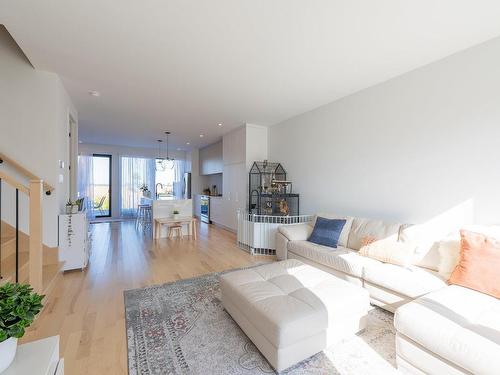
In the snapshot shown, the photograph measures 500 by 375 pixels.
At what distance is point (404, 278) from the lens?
2.10 m

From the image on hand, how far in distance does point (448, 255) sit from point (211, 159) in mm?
A: 6542

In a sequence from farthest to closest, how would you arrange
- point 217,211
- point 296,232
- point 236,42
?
point 217,211 → point 296,232 → point 236,42

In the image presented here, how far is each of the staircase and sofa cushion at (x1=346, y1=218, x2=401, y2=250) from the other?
11.3 ft

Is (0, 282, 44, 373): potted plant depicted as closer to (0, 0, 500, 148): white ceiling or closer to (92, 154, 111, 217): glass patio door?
(0, 0, 500, 148): white ceiling

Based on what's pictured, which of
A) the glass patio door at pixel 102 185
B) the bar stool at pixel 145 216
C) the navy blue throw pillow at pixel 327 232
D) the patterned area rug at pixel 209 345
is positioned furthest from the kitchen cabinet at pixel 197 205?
the patterned area rug at pixel 209 345

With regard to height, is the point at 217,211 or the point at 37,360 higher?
the point at 217,211

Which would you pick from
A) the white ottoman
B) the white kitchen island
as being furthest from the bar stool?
the white ottoman

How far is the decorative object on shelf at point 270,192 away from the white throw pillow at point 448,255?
2526mm

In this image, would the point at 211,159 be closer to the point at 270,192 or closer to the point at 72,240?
the point at 270,192

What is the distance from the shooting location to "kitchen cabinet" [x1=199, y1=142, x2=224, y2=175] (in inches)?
284

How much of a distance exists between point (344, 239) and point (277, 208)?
173cm

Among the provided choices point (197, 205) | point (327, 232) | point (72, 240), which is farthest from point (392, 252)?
point (197, 205)

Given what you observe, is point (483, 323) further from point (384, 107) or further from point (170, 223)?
point (170, 223)

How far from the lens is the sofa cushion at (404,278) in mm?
2004
